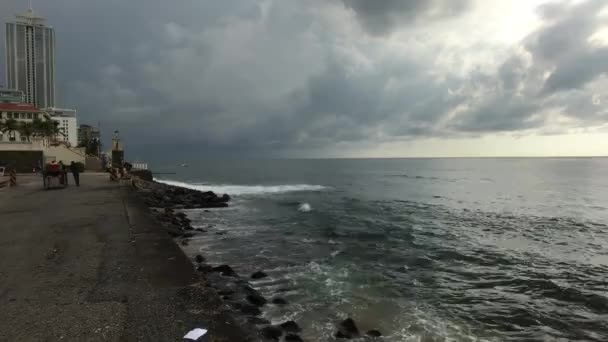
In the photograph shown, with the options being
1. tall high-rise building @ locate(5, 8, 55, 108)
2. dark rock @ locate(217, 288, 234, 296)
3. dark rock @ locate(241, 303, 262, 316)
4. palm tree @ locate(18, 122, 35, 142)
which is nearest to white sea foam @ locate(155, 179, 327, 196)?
palm tree @ locate(18, 122, 35, 142)

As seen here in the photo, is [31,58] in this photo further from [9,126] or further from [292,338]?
[292,338]

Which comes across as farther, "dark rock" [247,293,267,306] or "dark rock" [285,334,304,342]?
"dark rock" [247,293,267,306]

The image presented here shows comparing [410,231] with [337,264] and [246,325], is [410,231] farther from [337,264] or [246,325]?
[246,325]

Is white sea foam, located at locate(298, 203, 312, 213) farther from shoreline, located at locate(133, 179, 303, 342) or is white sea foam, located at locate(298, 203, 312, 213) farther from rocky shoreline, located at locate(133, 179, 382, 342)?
rocky shoreline, located at locate(133, 179, 382, 342)

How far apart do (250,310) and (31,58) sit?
18397cm

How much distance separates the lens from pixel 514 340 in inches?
284

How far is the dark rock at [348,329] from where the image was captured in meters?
6.90

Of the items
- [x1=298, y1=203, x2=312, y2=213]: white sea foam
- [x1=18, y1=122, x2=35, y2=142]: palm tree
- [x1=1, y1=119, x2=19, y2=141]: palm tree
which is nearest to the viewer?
[x1=298, y1=203, x2=312, y2=213]: white sea foam

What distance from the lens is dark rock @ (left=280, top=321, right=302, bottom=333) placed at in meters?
6.87

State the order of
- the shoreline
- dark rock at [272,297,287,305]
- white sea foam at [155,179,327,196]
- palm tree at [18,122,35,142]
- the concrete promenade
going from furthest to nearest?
palm tree at [18,122,35,142] → white sea foam at [155,179,327,196] → dark rock at [272,297,287,305] → the shoreline → the concrete promenade

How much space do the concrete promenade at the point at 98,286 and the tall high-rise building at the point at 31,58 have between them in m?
169

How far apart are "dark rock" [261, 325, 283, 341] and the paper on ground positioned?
2.08m

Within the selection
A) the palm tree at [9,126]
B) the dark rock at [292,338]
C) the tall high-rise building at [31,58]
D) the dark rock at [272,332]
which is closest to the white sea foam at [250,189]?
the palm tree at [9,126]

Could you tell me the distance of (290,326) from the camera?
698cm
